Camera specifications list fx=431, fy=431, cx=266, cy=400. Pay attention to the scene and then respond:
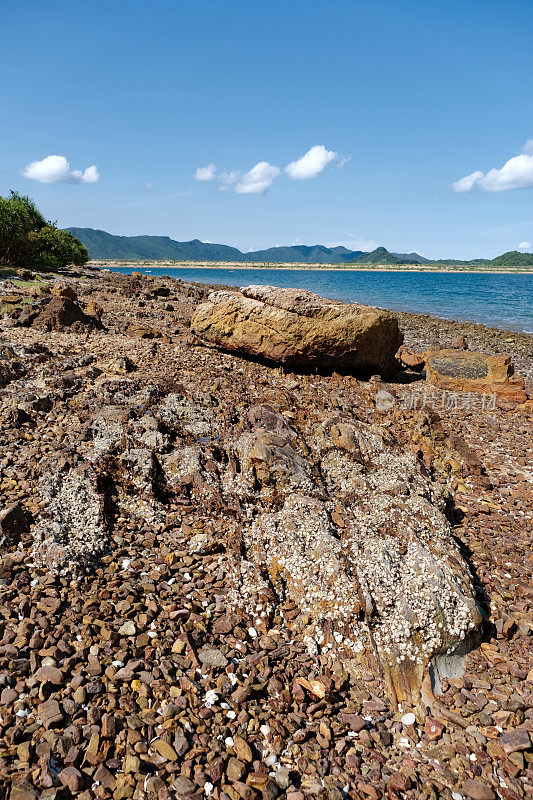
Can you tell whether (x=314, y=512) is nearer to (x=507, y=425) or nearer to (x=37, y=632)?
(x=37, y=632)

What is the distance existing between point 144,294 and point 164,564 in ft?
73.4

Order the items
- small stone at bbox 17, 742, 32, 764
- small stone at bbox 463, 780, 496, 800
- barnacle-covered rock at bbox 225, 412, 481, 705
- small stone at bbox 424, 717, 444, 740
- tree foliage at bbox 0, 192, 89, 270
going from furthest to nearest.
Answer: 1. tree foliage at bbox 0, 192, 89, 270
2. barnacle-covered rock at bbox 225, 412, 481, 705
3. small stone at bbox 424, 717, 444, 740
4. small stone at bbox 463, 780, 496, 800
5. small stone at bbox 17, 742, 32, 764

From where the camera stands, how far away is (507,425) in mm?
12477

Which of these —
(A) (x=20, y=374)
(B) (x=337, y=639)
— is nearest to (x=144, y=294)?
(A) (x=20, y=374)

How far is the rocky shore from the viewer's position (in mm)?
3725

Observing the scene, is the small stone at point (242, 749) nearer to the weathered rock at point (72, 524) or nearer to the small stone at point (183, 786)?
the small stone at point (183, 786)

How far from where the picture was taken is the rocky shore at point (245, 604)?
12.2 ft

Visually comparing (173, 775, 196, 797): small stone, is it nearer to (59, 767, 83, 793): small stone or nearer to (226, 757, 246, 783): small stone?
(226, 757, 246, 783): small stone

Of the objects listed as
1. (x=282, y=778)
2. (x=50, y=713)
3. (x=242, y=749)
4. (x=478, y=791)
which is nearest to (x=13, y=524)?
(x=50, y=713)

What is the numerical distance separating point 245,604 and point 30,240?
47752mm

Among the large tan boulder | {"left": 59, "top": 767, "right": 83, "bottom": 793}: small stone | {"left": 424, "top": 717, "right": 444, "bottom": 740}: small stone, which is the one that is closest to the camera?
{"left": 59, "top": 767, "right": 83, "bottom": 793}: small stone

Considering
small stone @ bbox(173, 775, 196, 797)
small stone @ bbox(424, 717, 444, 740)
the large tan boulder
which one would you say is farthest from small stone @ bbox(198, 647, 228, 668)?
the large tan boulder

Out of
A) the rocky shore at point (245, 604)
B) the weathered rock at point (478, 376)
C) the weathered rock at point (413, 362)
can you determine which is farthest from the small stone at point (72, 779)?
the weathered rock at point (413, 362)

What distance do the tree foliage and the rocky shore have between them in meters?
38.4
